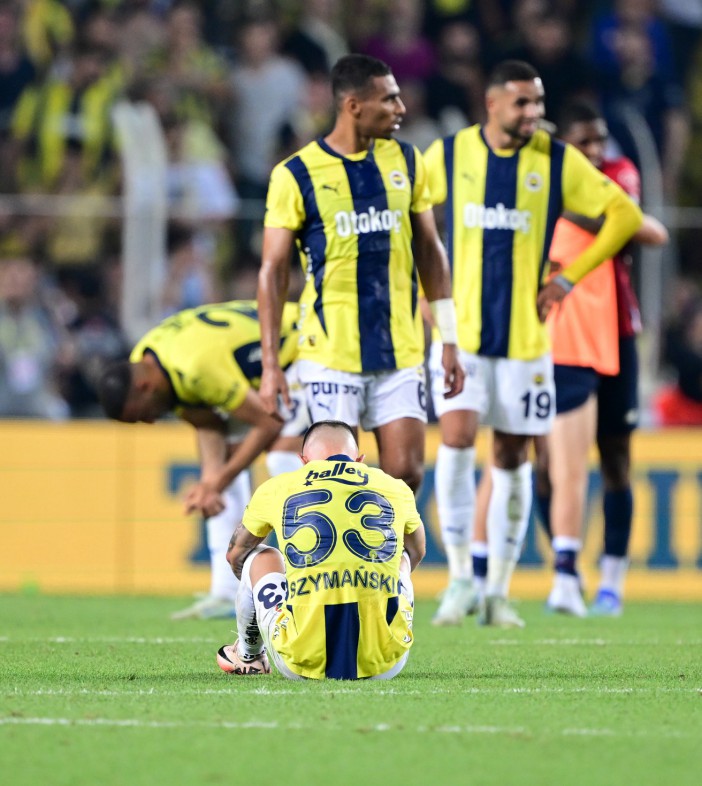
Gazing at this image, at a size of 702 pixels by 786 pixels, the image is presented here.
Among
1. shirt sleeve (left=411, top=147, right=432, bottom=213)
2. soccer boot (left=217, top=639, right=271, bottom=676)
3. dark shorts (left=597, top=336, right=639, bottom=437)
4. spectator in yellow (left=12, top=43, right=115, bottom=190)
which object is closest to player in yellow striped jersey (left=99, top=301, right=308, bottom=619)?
shirt sleeve (left=411, top=147, right=432, bottom=213)

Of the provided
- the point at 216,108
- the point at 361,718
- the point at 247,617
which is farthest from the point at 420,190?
the point at 216,108

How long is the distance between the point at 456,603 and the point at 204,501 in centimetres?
129

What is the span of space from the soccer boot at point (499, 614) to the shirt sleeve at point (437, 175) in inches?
76.2

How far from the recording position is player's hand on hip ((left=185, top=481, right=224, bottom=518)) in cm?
753

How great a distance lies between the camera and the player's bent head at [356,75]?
22.0 ft

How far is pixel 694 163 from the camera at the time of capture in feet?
46.5

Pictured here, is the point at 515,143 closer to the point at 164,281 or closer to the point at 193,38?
the point at 164,281

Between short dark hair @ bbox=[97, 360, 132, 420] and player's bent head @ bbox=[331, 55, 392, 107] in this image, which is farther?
short dark hair @ bbox=[97, 360, 132, 420]

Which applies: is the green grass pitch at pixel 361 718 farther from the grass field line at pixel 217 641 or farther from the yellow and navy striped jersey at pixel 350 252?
the yellow and navy striped jersey at pixel 350 252

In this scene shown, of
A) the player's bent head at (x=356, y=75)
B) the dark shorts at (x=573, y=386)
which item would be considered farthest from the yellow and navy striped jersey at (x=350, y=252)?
the dark shorts at (x=573, y=386)

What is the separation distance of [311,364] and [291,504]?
2002 mm

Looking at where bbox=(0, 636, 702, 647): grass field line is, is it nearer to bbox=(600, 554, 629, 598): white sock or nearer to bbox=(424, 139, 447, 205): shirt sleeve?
bbox=(600, 554, 629, 598): white sock

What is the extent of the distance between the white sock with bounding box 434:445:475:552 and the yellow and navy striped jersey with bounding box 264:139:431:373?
967mm

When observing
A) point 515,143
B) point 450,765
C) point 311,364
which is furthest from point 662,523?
point 450,765
